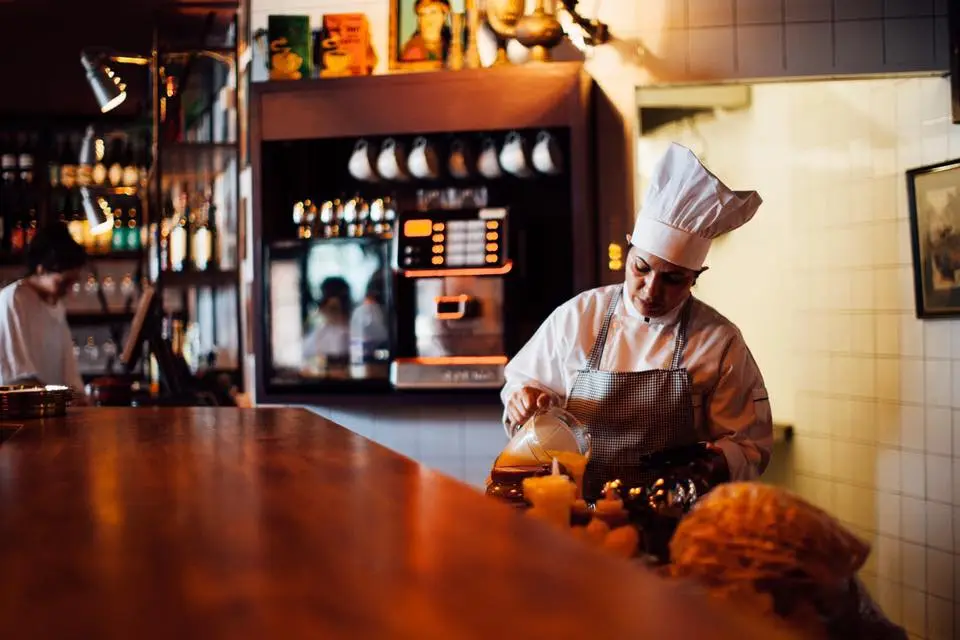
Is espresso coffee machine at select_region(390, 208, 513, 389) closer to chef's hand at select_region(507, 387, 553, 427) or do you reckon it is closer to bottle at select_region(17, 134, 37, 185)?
chef's hand at select_region(507, 387, 553, 427)

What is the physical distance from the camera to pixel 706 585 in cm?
126

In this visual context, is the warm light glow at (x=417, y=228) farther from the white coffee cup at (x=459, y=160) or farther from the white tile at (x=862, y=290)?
the white tile at (x=862, y=290)

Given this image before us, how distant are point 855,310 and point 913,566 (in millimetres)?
1035

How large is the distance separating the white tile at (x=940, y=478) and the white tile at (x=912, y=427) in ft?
0.25

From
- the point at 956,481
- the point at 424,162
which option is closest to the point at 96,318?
the point at 424,162

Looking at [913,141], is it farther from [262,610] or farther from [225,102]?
[262,610]

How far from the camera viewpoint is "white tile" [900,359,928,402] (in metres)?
4.41

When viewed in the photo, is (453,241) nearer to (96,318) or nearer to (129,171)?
(129,171)

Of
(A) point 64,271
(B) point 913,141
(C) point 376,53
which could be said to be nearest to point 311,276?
(C) point 376,53

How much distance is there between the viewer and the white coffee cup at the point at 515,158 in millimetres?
4340

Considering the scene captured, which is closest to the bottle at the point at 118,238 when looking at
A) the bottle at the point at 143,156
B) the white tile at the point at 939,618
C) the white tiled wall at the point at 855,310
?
the bottle at the point at 143,156

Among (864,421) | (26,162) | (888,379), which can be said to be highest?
(26,162)

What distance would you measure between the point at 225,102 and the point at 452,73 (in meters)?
2.08

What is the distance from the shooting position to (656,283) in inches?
114
